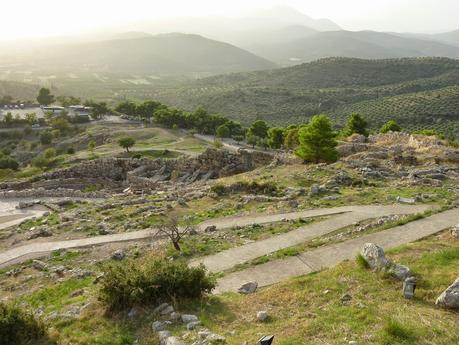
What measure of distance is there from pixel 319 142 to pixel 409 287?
2648cm

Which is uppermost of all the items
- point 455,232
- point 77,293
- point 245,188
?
point 455,232

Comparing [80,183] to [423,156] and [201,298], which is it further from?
[201,298]

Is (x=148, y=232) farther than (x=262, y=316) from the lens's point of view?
Yes

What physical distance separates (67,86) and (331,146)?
576ft

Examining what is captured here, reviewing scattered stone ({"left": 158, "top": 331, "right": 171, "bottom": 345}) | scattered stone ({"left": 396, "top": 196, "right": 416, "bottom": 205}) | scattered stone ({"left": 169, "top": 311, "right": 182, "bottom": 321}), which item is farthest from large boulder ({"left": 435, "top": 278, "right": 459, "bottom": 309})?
scattered stone ({"left": 396, "top": 196, "right": 416, "bottom": 205})

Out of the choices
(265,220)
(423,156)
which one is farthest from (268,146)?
(265,220)

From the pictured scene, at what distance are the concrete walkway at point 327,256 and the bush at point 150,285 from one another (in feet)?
6.17

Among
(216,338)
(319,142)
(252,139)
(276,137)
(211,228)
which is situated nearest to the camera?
(216,338)

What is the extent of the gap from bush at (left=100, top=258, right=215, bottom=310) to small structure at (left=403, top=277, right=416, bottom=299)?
4890mm

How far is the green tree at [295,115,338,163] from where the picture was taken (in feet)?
119

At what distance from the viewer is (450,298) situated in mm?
9961

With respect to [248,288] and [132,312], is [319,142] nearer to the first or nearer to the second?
[248,288]

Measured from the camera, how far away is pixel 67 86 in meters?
190

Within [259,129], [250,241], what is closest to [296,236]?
[250,241]
